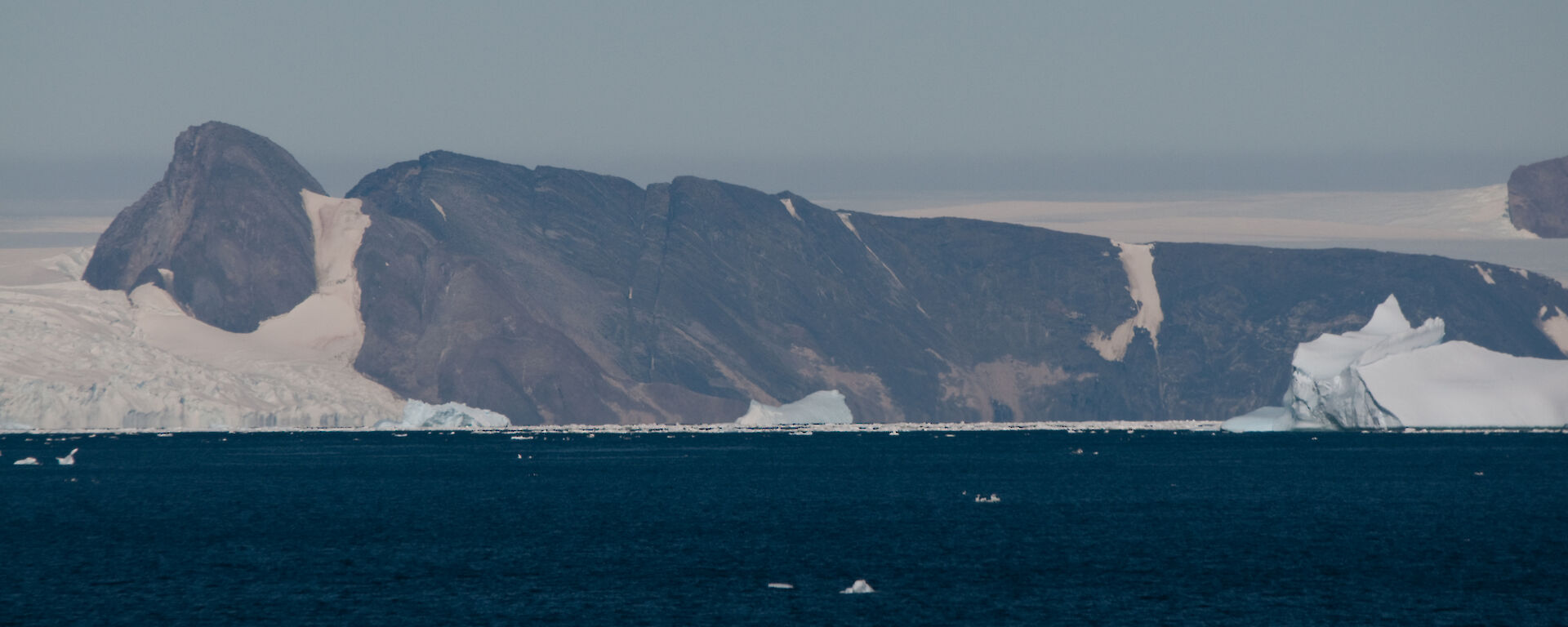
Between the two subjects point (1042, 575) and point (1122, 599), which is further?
point (1042, 575)

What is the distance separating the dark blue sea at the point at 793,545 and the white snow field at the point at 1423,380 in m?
33.3

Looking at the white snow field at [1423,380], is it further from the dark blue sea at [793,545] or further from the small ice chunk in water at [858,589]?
the small ice chunk in water at [858,589]

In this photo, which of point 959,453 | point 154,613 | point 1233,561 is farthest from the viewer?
point 959,453

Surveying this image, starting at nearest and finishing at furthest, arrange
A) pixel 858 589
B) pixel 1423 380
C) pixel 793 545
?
pixel 858 589, pixel 793 545, pixel 1423 380

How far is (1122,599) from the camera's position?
62.9 metres

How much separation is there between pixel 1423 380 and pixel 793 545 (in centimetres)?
11781

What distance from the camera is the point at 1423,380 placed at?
180 meters

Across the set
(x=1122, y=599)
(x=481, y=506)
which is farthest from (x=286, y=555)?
(x=1122, y=599)

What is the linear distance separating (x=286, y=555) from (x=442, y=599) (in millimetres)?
17075

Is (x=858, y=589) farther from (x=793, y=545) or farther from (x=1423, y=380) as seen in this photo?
(x=1423, y=380)

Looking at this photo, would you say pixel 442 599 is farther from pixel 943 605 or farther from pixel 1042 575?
pixel 1042 575

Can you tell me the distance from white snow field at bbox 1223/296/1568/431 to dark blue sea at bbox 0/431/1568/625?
33336 mm

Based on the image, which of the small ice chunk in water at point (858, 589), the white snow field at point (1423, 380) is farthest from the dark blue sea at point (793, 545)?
the white snow field at point (1423, 380)

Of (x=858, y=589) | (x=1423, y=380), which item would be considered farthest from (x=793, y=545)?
(x=1423, y=380)
